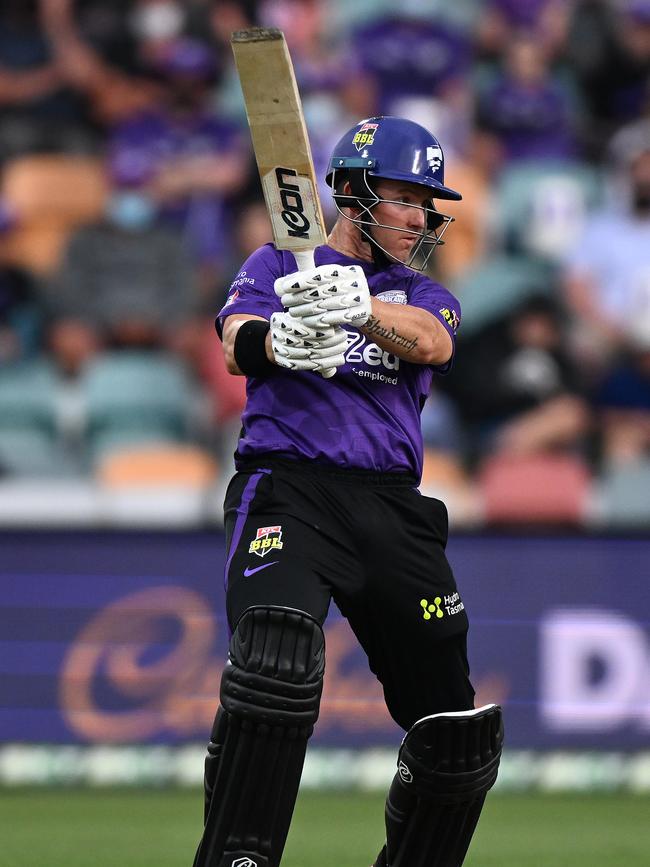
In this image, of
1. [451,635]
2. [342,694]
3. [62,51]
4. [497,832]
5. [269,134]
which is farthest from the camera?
[62,51]

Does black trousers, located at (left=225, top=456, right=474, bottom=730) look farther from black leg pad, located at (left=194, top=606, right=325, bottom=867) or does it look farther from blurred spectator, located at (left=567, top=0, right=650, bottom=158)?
blurred spectator, located at (left=567, top=0, right=650, bottom=158)

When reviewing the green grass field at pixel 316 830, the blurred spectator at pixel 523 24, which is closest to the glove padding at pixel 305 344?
the green grass field at pixel 316 830

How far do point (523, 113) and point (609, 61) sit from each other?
3.37ft

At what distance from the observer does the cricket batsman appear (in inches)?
160

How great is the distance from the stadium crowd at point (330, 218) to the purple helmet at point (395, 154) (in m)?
3.91

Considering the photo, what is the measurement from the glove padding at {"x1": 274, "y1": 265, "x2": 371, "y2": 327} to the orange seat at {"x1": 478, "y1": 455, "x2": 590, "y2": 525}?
4.26 metres

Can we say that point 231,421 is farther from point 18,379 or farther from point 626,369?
point 626,369

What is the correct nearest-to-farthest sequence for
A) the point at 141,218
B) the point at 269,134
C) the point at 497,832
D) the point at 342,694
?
the point at 269,134, the point at 497,832, the point at 342,694, the point at 141,218

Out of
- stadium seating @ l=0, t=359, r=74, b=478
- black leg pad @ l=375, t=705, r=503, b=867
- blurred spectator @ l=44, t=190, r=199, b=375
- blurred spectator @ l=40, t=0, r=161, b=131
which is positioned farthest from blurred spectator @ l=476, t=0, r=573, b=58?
black leg pad @ l=375, t=705, r=503, b=867

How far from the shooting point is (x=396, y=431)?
4.48m

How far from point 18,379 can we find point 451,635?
5176mm

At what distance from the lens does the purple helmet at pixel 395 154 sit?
446 cm

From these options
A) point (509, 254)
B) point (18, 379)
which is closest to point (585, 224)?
point (509, 254)

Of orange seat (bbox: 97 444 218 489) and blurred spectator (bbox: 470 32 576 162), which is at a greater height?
blurred spectator (bbox: 470 32 576 162)
